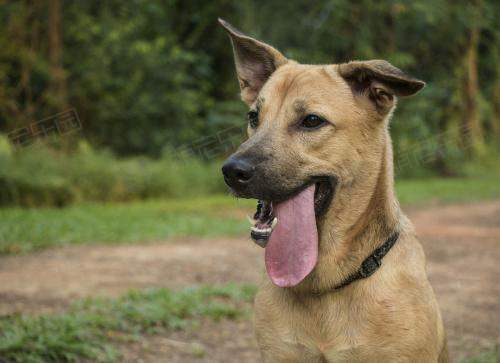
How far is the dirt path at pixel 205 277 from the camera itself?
213 inches

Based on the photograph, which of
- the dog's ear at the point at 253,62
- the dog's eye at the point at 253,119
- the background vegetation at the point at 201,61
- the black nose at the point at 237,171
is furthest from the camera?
the background vegetation at the point at 201,61

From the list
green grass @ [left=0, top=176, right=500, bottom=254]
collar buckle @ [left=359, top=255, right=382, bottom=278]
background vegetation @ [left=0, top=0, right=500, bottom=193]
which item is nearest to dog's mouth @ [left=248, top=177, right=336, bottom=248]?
collar buckle @ [left=359, top=255, right=382, bottom=278]

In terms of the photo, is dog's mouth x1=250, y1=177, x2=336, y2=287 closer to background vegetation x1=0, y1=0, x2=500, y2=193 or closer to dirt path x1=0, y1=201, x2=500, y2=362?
dirt path x1=0, y1=201, x2=500, y2=362

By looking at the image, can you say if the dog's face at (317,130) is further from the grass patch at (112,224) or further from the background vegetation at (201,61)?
the background vegetation at (201,61)

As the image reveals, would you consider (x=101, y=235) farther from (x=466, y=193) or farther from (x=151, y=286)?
(x=466, y=193)

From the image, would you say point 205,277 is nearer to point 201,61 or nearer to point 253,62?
point 253,62

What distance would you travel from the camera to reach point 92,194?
14453 mm

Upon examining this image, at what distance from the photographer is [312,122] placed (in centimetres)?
361

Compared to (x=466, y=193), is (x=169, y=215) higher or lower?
higher

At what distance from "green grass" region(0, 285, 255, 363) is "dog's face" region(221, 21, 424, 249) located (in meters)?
2.11

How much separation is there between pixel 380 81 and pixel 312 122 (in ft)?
1.34

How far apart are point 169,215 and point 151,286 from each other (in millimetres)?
5438

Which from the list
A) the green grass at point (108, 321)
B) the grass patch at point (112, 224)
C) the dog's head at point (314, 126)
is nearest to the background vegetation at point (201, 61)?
the grass patch at point (112, 224)

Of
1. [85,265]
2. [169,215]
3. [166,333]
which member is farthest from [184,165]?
[166,333]
